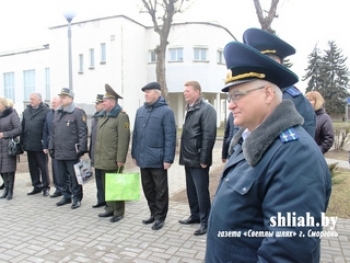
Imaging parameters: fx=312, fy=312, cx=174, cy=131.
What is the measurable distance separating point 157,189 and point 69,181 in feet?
7.63

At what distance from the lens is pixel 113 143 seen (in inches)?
202

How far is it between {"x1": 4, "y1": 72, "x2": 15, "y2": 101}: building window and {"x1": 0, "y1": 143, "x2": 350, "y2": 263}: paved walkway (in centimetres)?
3158

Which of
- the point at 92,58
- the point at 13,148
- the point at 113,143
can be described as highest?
the point at 92,58

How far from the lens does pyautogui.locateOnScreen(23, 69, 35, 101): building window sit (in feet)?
105

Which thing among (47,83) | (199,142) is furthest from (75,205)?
(47,83)

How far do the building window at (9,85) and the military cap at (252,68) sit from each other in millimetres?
36467

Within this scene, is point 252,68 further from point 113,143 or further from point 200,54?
point 200,54

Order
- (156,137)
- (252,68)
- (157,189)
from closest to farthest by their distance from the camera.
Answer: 1. (252,68)
2. (156,137)
3. (157,189)

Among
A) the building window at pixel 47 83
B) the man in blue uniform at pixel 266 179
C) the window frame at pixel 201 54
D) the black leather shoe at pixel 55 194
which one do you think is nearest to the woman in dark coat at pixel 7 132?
the black leather shoe at pixel 55 194

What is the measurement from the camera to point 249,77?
5.11 ft

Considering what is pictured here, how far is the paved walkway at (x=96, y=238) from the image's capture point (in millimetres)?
3734

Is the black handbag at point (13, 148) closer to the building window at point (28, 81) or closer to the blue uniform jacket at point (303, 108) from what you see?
the blue uniform jacket at point (303, 108)

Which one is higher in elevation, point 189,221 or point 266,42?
point 266,42

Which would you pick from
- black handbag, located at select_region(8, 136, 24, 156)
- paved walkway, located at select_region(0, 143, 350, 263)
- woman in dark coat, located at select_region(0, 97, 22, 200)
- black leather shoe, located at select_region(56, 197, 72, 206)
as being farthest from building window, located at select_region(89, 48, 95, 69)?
paved walkway, located at select_region(0, 143, 350, 263)
